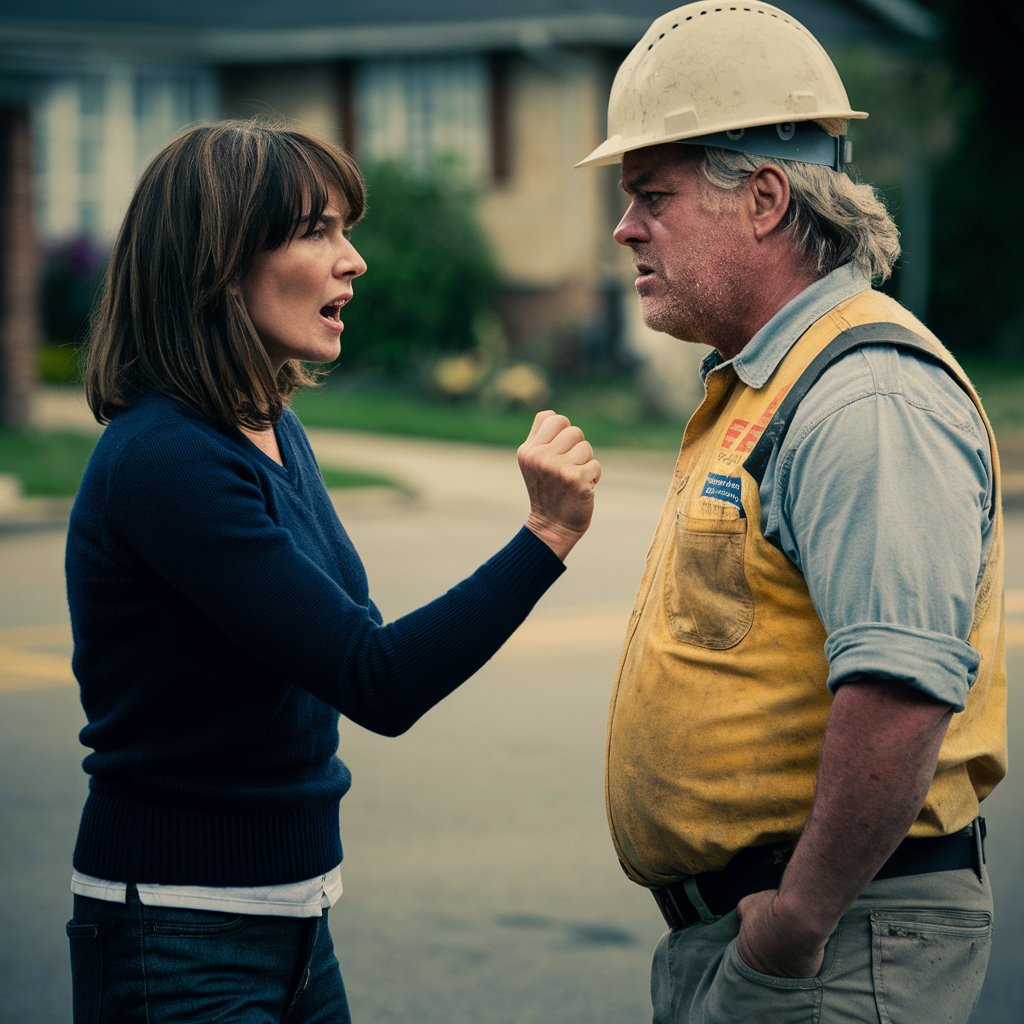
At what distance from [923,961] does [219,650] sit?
A: 1097mm

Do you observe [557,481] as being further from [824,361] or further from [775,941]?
[775,941]

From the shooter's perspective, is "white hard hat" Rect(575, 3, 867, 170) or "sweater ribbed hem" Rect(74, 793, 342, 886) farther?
"sweater ribbed hem" Rect(74, 793, 342, 886)

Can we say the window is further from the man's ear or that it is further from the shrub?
the man's ear

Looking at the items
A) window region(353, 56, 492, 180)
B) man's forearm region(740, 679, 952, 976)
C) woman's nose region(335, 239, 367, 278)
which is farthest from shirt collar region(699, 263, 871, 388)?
window region(353, 56, 492, 180)

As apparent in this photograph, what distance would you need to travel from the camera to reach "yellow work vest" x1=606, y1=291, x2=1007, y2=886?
2.24 meters

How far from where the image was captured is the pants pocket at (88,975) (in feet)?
8.07

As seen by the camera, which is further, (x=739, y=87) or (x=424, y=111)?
(x=424, y=111)

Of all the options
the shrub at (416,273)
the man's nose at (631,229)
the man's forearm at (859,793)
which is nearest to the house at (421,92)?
the shrub at (416,273)

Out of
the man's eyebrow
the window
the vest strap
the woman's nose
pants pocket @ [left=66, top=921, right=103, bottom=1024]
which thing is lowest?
pants pocket @ [left=66, top=921, right=103, bottom=1024]

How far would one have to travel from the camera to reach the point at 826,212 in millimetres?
2381

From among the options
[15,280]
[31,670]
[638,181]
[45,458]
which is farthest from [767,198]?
[15,280]

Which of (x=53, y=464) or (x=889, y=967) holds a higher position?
(x=889, y=967)

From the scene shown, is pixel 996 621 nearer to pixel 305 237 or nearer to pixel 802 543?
pixel 802 543

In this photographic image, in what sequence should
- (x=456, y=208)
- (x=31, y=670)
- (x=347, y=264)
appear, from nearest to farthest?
1. (x=347, y=264)
2. (x=31, y=670)
3. (x=456, y=208)
